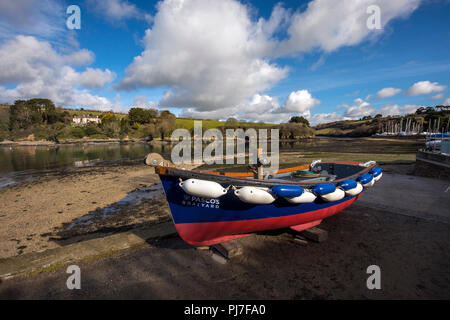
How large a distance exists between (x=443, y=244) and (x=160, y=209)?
9128 mm

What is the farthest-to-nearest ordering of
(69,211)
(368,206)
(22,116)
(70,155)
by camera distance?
1. (22,116)
2. (70,155)
3. (69,211)
4. (368,206)

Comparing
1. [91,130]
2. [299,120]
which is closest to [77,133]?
[91,130]

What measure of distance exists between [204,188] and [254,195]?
981 millimetres

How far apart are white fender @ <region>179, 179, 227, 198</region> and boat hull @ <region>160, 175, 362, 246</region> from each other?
399 millimetres

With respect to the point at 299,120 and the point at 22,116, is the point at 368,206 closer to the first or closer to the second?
the point at 22,116

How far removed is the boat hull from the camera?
4.41 m

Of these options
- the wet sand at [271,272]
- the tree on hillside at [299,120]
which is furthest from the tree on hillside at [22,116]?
the tree on hillside at [299,120]

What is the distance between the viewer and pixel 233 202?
14.3ft

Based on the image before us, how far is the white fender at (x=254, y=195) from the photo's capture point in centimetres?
394

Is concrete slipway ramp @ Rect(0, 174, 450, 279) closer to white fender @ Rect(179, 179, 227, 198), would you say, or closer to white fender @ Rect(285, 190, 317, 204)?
white fender @ Rect(179, 179, 227, 198)

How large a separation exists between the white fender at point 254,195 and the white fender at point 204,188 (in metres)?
0.36
